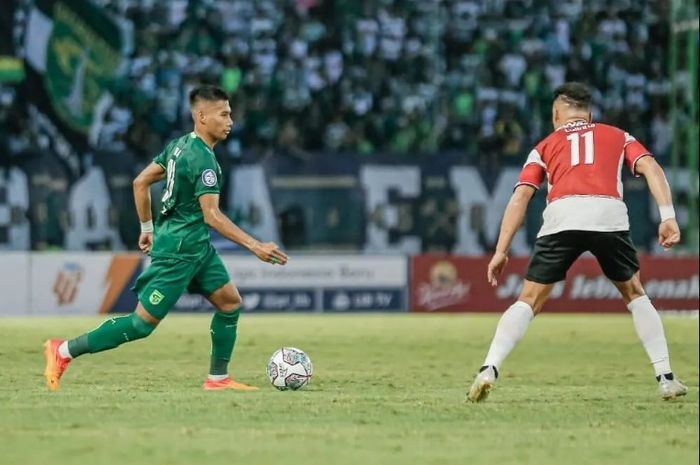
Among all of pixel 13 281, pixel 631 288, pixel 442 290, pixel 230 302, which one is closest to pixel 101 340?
pixel 230 302

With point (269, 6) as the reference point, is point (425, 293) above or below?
below

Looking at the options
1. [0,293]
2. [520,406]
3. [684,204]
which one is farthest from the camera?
[684,204]

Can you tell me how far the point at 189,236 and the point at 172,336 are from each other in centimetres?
754

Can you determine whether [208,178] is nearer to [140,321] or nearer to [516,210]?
[140,321]

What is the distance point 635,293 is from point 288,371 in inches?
95.6

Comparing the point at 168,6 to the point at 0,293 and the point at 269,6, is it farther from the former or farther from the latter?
the point at 0,293

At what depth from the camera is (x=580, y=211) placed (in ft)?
29.9

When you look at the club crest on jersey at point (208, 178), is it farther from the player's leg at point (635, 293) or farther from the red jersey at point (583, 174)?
the player's leg at point (635, 293)

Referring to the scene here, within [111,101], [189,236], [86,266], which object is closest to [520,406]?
[189,236]

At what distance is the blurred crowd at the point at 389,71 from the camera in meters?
24.7

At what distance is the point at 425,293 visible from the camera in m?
22.8

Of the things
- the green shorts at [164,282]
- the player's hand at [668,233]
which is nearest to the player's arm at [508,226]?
the player's hand at [668,233]

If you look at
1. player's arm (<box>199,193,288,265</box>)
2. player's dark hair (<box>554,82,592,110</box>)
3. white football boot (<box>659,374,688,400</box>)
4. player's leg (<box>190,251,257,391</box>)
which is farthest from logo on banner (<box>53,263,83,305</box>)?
white football boot (<box>659,374,688,400</box>)

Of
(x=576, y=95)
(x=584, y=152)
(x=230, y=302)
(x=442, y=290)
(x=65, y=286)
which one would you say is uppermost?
(x=576, y=95)
